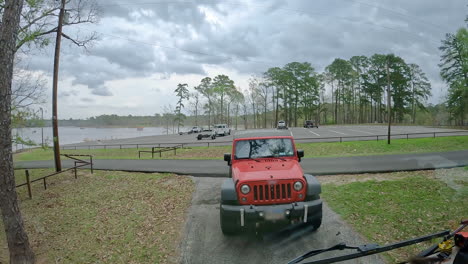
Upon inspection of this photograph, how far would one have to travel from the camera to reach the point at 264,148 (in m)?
6.48

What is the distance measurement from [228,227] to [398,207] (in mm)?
4330

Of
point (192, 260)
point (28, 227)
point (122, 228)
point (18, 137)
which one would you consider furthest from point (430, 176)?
point (18, 137)

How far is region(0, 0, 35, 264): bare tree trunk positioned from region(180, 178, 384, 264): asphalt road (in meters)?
3.31

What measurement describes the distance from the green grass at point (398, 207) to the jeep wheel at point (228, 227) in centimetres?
260

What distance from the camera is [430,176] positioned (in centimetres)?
984

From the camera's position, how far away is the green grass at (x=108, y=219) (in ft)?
19.8

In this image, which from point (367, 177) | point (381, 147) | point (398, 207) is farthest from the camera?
point (381, 147)

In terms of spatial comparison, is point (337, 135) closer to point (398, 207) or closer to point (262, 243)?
point (398, 207)

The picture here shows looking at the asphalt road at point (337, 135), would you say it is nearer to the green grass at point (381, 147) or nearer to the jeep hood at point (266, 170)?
the green grass at point (381, 147)

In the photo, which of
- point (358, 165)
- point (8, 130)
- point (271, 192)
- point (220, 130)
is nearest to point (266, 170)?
point (271, 192)

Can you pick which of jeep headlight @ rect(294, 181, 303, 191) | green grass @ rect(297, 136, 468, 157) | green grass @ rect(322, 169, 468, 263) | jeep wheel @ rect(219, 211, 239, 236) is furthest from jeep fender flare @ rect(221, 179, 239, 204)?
green grass @ rect(297, 136, 468, 157)

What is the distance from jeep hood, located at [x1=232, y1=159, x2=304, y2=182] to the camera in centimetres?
524

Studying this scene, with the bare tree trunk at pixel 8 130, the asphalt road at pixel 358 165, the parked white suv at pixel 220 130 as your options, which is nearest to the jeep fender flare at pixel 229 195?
the bare tree trunk at pixel 8 130

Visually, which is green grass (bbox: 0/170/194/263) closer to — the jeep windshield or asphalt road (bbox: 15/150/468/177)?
asphalt road (bbox: 15/150/468/177)
